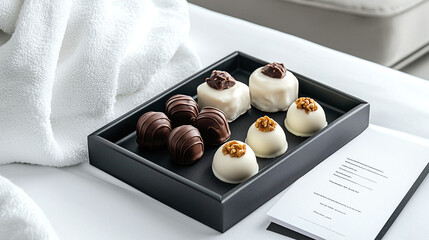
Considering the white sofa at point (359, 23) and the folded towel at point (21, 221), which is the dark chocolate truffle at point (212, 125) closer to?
the folded towel at point (21, 221)

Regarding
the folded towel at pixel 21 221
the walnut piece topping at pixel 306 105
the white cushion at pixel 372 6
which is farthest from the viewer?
the white cushion at pixel 372 6

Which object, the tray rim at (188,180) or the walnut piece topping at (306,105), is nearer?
the tray rim at (188,180)

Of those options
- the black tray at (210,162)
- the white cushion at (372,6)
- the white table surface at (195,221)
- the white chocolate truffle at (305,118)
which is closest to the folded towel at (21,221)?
the white table surface at (195,221)

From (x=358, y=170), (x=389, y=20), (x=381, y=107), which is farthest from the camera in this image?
(x=389, y=20)

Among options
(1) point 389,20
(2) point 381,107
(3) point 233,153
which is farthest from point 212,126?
(1) point 389,20

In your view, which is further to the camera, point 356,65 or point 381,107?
point 356,65

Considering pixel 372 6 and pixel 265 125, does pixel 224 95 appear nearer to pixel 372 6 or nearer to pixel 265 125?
pixel 265 125

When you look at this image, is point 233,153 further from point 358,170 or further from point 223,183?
point 358,170
